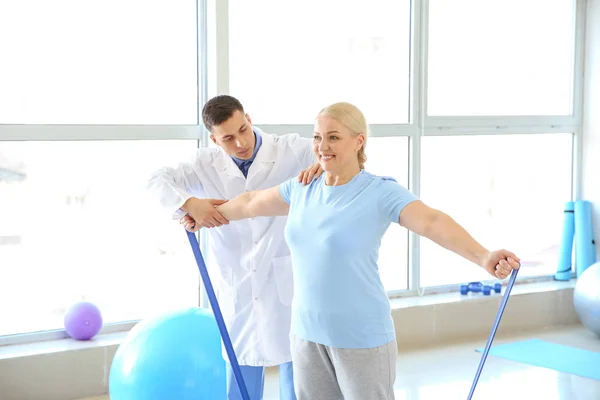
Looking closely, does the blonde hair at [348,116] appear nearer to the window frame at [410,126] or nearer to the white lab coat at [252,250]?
the white lab coat at [252,250]

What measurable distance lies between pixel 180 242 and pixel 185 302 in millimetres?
340

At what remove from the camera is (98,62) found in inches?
172

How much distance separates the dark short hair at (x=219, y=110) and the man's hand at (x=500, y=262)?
1.05 m

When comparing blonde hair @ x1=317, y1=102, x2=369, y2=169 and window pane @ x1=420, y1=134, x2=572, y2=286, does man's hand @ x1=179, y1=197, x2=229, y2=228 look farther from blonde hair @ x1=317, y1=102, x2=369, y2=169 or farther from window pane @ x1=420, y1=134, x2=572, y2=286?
window pane @ x1=420, y1=134, x2=572, y2=286

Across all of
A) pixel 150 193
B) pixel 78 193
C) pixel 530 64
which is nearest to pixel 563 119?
pixel 530 64

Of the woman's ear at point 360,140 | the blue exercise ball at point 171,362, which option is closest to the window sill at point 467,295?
the blue exercise ball at point 171,362

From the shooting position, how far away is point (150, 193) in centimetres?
301

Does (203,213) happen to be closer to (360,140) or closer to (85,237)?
(360,140)

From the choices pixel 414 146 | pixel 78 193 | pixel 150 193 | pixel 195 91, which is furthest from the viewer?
pixel 414 146

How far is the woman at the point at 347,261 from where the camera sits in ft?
7.52

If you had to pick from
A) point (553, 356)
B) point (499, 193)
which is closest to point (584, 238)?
point (499, 193)

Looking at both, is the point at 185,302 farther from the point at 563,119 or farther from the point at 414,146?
the point at 563,119

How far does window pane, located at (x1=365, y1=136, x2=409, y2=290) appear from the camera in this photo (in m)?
5.32

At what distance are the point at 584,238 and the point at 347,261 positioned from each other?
158 inches
